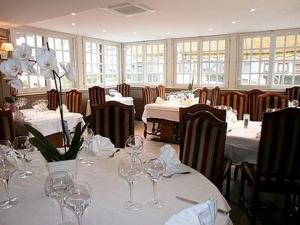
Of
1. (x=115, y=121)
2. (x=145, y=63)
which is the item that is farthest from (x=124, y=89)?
(x=115, y=121)

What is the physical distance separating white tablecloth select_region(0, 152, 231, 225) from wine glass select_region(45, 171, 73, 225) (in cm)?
8

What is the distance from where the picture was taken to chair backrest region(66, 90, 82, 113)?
14.2 ft

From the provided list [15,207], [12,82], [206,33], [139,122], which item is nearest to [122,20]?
[206,33]

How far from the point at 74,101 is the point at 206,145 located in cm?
320

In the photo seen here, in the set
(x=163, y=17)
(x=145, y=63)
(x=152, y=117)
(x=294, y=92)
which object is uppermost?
(x=163, y=17)

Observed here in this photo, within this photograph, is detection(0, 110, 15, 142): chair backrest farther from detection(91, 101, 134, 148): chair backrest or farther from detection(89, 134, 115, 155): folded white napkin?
detection(89, 134, 115, 155): folded white napkin

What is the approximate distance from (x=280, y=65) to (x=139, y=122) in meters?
3.78

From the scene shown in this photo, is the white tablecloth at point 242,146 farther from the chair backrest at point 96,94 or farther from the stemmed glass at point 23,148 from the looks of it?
the chair backrest at point 96,94

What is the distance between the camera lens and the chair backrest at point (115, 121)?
240cm

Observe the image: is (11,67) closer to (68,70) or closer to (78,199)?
(68,70)

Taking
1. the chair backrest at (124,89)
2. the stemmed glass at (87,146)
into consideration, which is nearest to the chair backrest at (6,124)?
the stemmed glass at (87,146)

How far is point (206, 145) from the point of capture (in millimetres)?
1710

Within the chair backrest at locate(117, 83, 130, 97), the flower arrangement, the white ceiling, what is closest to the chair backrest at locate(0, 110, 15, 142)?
the flower arrangement

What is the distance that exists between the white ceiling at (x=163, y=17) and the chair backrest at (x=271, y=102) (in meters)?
1.29
